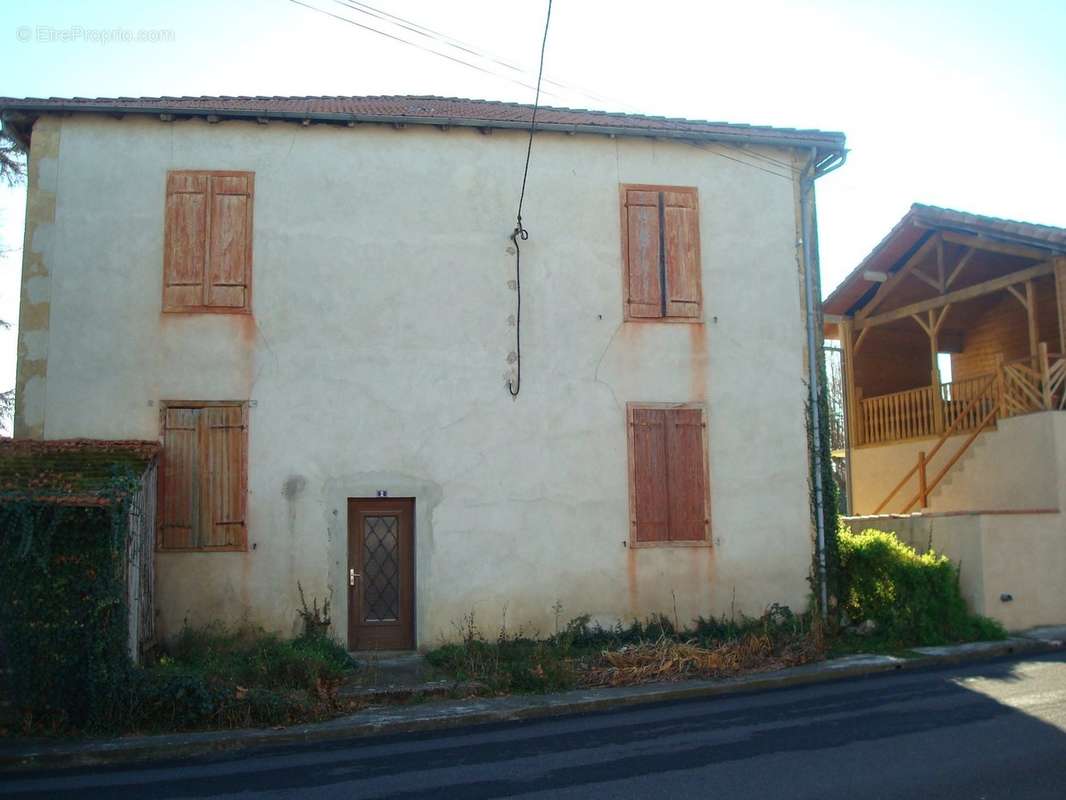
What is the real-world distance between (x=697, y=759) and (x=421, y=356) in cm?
625

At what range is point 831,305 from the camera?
19.4 metres

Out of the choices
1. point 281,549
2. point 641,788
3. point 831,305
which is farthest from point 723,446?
point 831,305

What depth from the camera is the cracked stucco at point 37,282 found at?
11.4 meters

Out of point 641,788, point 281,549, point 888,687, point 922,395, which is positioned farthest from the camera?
point 922,395

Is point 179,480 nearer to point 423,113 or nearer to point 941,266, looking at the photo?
point 423,113

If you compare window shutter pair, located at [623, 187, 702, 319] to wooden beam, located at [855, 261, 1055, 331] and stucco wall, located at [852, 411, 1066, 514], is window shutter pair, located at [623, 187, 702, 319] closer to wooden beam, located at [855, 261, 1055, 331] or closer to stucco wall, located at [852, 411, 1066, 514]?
stucco wall, located at [852, 411, 1066, 514]

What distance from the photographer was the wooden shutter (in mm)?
11836

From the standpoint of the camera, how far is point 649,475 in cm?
1242

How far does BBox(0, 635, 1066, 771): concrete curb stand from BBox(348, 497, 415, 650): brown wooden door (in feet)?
7.53

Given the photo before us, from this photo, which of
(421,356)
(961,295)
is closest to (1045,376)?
(961,295)

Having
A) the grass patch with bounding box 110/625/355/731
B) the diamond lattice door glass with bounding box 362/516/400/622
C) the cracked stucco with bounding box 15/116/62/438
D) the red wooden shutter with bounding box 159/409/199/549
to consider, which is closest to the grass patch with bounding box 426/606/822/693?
the diamond lattice door glass with bounding box 362/516/400/622

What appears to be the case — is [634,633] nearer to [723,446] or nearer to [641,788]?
[723,446]

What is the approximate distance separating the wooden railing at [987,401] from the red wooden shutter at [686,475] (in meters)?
5.57

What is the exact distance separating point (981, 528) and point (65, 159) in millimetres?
12134
